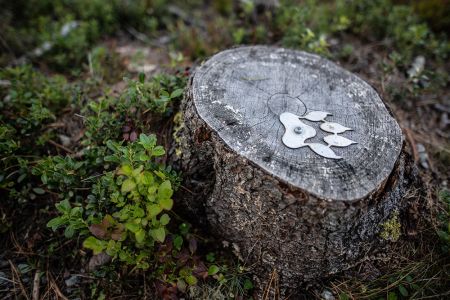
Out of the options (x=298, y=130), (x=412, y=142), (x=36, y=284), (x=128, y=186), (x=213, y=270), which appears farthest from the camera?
(x=412, y=142)

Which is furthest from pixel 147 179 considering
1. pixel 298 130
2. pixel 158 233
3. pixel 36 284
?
pixel 36 284

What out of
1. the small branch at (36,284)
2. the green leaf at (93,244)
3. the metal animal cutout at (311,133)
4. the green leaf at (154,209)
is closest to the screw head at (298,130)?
the metal animal cutout at (311,133)

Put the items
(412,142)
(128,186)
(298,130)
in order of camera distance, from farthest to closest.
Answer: (412,142) → (298,130) → (128,186)

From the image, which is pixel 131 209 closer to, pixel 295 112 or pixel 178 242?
pixel 178 242

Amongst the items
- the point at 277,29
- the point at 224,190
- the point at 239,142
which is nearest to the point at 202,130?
the point at 239,142

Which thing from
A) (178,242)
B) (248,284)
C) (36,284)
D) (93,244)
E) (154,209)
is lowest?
(36,284)

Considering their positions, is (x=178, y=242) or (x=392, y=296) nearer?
(x=392, y=296)

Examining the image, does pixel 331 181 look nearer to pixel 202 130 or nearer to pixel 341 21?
pixel 202 130
